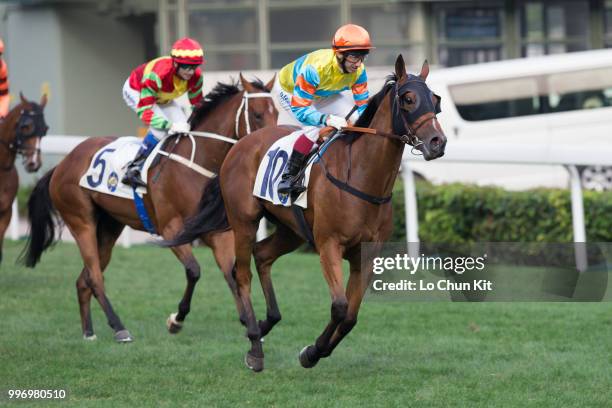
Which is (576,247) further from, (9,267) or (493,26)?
(493,26)

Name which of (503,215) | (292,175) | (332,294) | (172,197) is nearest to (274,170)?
(292,175)

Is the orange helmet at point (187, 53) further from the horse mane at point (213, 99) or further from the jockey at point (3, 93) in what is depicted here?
the jockey at point (3, 93)

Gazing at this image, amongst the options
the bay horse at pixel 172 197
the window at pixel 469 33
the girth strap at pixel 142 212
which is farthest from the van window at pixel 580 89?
the girth strap at pixel 142 212

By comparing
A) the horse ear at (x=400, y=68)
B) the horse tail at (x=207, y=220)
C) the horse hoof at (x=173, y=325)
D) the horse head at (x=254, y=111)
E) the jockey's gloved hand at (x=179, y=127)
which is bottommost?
the horse hoof at (x=173, y=325)

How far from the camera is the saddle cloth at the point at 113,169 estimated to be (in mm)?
7586

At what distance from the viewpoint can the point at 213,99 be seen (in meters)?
7.54

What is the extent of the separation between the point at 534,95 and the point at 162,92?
6.39 m

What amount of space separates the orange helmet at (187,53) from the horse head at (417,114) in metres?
1.88

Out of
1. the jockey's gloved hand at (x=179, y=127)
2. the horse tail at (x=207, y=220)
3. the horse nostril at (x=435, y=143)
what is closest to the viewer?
the horse nostril at (x=435, y=143)

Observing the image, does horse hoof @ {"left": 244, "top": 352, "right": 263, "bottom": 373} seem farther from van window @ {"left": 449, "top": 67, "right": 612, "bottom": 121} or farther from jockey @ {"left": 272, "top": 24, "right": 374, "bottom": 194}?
van window @ {"left": 449, "top": 67, "right": 612, "bottom": 121}

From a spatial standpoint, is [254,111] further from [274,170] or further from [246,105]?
[274,170]

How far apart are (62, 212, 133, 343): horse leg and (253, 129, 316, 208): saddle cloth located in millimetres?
1349

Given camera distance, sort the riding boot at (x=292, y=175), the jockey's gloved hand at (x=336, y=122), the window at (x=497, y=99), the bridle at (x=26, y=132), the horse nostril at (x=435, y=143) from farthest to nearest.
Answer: the window at (x=497, y=99) < the bridle at (x=26, y=132) < the riding boot at (x=292, y=175) < the jockey's gloved hand at (x=336, y=122) < the horse nostril at (x=435, y=143)

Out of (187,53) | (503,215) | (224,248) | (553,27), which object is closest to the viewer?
(224,248)
